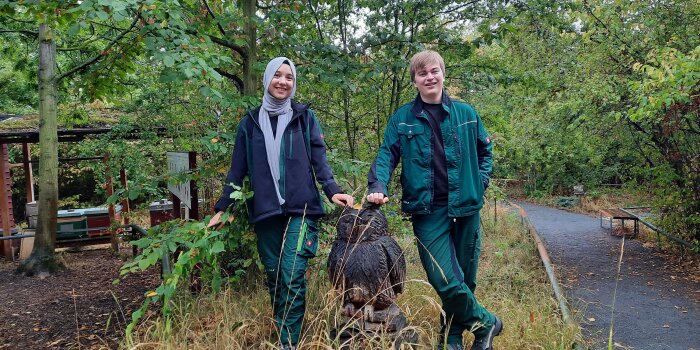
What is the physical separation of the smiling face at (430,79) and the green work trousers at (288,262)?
101cm

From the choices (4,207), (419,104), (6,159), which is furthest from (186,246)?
(6,159)

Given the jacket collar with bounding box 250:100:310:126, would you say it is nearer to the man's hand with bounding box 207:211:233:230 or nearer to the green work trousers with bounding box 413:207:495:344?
the man's hand with bounding box 207:211:233:230

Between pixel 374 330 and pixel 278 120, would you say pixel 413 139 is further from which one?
pixel 374 330

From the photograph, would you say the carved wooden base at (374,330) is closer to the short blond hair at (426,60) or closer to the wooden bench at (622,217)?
the short blond hair at (426,60)

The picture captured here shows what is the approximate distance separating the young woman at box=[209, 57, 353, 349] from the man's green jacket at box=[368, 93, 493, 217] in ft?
1.19

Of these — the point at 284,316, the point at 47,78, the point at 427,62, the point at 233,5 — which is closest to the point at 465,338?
the point at 284,316

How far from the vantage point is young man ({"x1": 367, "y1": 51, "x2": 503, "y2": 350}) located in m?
2.81

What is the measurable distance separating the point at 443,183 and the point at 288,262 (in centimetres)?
99

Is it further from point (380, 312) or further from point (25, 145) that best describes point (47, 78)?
point (380, 312)

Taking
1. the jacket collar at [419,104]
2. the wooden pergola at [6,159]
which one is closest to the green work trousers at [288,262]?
the jacket collar at [419,104]

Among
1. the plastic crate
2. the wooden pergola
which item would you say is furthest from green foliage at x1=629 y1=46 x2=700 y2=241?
the plastic crate

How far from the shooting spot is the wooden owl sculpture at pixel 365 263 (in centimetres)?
261

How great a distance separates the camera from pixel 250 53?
4.79 metres

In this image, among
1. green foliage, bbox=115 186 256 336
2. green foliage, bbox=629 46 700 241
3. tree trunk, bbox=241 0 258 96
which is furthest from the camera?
green foliage, bbox=629 46 700 241
